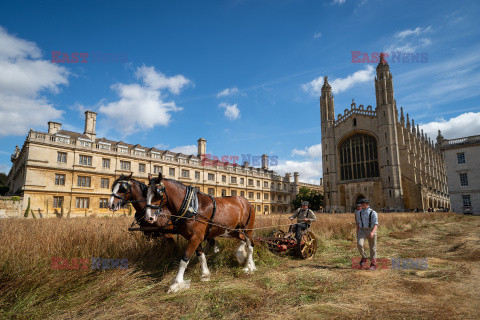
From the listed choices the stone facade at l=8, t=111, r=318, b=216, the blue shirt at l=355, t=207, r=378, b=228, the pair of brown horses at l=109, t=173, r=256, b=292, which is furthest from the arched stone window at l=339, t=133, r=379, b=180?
the pair of brown horses at l=109, t=173, r=256, b=292

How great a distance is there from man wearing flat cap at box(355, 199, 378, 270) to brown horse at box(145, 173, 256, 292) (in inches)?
114

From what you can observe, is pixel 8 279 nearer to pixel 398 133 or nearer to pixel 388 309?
pixel 388 309

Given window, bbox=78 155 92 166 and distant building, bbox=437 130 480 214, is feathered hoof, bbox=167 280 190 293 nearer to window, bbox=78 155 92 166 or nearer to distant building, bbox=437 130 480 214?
window, bbox=78 155 92 166

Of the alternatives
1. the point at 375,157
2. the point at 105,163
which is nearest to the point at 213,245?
the point at 105,163

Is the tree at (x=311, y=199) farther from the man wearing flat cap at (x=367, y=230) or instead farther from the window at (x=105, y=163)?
the man wearing flat cap at (x=367, y=230)

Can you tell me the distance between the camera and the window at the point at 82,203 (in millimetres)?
30109

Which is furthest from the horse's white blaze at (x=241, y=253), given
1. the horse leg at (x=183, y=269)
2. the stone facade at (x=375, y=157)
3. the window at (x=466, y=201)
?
the stone facade at (x=375, y=157)

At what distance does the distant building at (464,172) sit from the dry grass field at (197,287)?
3813 centimetres

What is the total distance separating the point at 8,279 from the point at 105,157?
32.1 meters

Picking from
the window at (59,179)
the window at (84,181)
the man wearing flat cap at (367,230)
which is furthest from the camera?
the window at (84,181)

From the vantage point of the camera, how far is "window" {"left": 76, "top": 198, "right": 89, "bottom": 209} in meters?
30.1

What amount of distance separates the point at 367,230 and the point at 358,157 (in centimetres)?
5023

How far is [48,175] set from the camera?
1113 inches

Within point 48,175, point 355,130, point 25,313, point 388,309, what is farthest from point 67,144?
point 355,130
